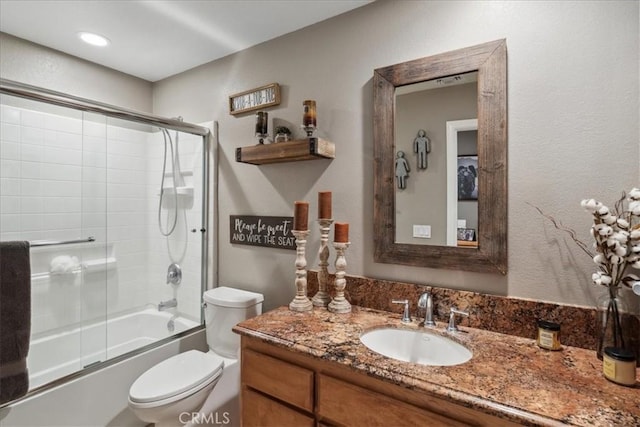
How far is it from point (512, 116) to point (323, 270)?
1.07 metres

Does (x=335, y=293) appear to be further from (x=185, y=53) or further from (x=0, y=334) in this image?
(x=185, y=53)

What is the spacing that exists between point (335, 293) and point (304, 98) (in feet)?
3.62

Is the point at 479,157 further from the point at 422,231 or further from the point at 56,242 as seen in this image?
the point at 56,242

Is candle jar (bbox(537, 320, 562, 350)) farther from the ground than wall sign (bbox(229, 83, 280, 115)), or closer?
closer

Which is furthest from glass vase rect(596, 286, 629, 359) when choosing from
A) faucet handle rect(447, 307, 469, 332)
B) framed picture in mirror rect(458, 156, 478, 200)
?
framed picture in mirror rect(458, 156, 478, 200)

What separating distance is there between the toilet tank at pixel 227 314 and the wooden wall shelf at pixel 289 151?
2.68 ft

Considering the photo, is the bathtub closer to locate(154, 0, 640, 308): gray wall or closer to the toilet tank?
the toilet tank

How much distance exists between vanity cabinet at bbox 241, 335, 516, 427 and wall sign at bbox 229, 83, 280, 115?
1.36 metres

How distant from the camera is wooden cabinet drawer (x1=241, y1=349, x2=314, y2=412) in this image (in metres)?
1.14

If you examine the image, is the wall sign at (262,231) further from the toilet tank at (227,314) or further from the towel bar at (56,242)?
the towel bar at (56,242)

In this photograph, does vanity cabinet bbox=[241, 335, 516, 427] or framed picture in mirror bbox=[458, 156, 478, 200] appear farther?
framed picture in mirror bbox=[458, 156, 478, 200]

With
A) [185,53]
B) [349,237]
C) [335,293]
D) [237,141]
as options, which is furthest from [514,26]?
[185,53]

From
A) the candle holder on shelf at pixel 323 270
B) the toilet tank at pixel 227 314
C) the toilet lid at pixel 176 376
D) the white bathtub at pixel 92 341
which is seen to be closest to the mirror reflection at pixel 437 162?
the candle holder on shelf at pixel 323 270

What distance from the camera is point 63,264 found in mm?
2014
